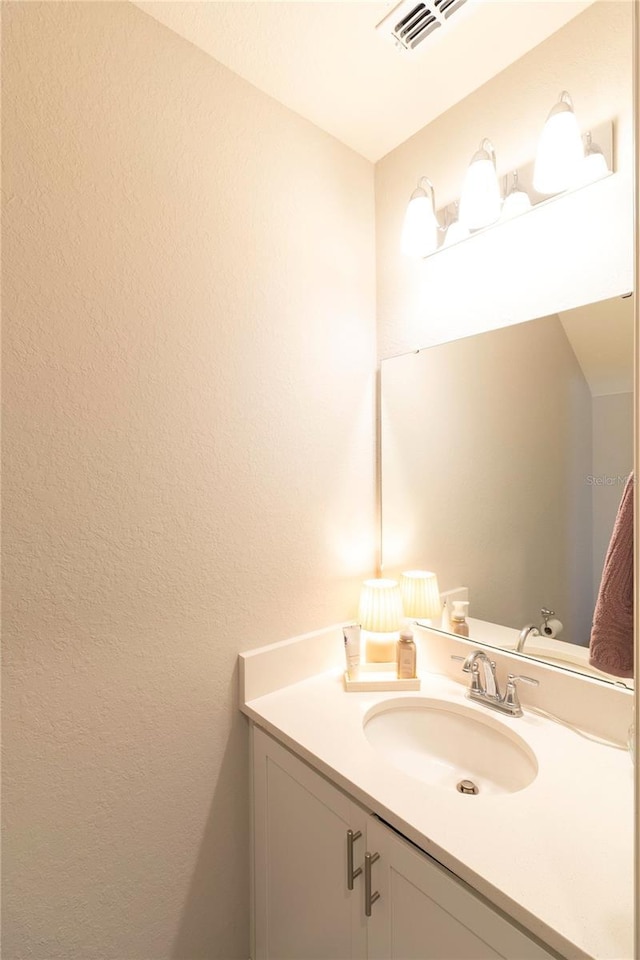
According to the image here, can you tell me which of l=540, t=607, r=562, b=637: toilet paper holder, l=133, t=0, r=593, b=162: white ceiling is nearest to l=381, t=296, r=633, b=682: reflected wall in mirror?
l=540, t=607, r=562, b=637: toilet paper holder

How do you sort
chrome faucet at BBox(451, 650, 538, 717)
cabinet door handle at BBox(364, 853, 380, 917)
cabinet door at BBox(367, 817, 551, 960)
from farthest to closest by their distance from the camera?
chrome faucet at BBox(451, 650, 538, 717), cabinet door handle at BBox(364, 853, 380, 917), cabinet door at BBox(367, 817, 551, 960)

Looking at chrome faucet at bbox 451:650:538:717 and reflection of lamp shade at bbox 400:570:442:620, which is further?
reflection of lamp shade at bbox 400:570:442:620

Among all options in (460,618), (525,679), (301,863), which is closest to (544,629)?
(525,679)

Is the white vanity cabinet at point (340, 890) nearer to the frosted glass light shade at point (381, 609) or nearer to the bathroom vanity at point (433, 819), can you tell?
the bathroom vanity at point (433, 819)

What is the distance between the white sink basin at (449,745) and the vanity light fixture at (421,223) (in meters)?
1.26

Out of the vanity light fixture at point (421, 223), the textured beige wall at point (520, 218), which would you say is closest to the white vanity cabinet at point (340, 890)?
the textured beige wall at point (520, 218)

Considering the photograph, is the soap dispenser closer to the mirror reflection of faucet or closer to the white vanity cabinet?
the mirror reflection of faucet

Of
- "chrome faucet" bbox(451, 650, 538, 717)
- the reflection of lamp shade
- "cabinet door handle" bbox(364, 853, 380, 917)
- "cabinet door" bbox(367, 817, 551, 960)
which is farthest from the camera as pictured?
the reflection of lamp shade

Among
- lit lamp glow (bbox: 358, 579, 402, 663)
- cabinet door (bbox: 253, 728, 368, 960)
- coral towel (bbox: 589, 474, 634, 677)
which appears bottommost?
cabinet door (bbox: 253, 728, 368, 960)

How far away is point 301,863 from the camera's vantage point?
1.03 metres

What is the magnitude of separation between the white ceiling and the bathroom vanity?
60.4 inches

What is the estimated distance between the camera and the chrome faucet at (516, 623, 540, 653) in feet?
3.76

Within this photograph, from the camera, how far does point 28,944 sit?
89 centimetres

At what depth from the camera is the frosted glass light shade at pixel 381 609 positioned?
1344mm
